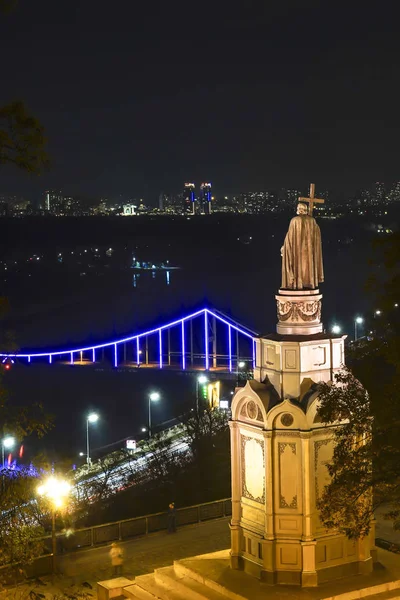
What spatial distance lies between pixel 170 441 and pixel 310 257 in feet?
56.1

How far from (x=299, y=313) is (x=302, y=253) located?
2.45 feet

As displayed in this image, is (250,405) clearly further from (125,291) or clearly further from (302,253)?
(125,291)

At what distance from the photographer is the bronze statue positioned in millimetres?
12562

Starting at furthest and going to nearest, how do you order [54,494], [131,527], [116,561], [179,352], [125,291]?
1. [125,291]
2. [179,352]
3. [131,527]
4. [116,561]
5. [54,494]

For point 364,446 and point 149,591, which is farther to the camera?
point 149,591

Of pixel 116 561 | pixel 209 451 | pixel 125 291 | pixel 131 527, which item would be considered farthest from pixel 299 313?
pixel 125 291

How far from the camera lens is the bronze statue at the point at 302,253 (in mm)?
12562

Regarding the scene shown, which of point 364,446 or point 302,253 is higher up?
point 302,253

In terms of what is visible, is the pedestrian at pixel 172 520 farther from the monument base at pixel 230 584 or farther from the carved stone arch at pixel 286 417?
the carved stone arch at pixel 286 417

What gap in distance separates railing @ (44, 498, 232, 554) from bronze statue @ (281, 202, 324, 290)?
5.05 m

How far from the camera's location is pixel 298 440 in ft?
39.7

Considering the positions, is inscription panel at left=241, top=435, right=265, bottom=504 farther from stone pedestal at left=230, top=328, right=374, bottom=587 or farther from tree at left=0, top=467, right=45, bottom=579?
tree at left=0, top=467, right=45, bottom=579

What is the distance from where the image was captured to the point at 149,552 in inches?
579

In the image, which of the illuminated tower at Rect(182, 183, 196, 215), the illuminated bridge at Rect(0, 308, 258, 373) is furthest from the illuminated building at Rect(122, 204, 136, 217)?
the illuminated bridge at Rect(0, 308, 258, 373)
